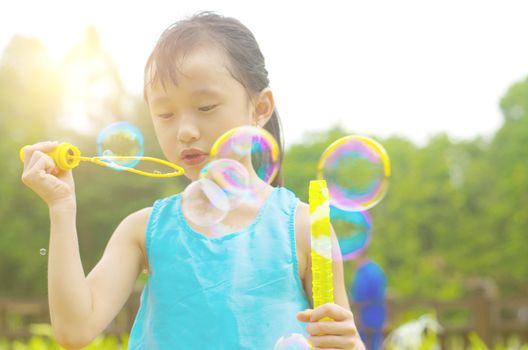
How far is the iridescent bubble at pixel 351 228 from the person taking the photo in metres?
2.37

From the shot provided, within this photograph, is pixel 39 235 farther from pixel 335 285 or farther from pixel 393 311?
pixel 335 285

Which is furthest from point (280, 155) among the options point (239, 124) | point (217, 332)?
point (217, 332)

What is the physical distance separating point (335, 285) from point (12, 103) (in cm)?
2778

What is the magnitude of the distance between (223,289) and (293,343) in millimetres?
→ 251

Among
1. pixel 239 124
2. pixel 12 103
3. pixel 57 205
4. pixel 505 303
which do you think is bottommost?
pixel 505 303

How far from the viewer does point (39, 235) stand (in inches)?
1110

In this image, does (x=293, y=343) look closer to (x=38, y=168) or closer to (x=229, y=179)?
(x=229, y=179)

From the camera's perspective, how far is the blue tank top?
182 cm

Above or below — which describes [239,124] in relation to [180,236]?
above

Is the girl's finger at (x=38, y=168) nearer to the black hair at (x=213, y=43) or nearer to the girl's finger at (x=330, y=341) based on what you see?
the black hair at (x=213, y=43)

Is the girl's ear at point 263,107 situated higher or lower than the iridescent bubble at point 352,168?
higher

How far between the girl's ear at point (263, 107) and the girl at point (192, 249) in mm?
14

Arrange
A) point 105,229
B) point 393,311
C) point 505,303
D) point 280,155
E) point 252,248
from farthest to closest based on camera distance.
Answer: point 105,229 → point 505,303 → point 393,311 → point 280,155 → point 252,248

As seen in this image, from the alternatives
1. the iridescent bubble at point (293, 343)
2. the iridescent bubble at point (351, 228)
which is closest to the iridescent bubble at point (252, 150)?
the iridescent bubble at point (351, 228)
